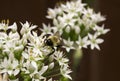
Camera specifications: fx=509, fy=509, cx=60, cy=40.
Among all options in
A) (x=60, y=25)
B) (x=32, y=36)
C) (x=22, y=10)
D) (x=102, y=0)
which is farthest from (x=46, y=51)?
(x=102, y=0)

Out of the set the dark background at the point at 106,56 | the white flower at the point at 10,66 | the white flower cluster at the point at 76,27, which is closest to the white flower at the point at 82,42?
the white flower cluster at the point at 76,27

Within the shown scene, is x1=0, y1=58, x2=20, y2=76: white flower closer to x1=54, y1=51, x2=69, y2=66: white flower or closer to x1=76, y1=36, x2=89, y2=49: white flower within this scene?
x1=54, y1=51, x2=69, y2=66: white flower

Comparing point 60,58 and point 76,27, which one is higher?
point 76,27

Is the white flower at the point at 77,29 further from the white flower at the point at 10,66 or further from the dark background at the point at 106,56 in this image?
the dark background at the point at 106,56

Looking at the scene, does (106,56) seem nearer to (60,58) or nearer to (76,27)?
(76,27)

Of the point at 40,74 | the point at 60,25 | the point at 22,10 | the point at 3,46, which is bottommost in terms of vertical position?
the point at 40,74

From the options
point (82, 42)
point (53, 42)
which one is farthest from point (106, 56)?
point (53, 42)

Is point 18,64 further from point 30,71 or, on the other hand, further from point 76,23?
point 76,23

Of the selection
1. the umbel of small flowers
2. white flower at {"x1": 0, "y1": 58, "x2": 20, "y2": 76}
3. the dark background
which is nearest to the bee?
the umbel of small flowers
